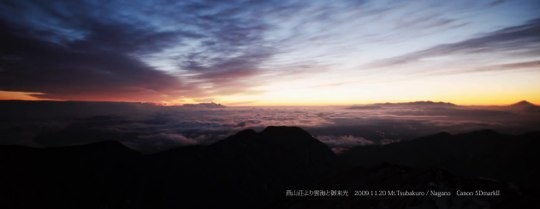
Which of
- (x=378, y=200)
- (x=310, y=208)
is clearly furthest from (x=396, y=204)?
(x=310, y=208)

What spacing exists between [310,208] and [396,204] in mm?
53648

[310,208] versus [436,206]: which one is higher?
[436,206]

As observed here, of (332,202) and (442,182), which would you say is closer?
(442,182)

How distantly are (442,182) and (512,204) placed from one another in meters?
32.6

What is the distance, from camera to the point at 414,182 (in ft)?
535

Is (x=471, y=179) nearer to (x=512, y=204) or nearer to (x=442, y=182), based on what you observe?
(x=442, y=182)

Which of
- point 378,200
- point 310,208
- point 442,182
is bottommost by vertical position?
point 310,208

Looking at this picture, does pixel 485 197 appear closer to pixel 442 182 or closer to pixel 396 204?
pixel 442 182

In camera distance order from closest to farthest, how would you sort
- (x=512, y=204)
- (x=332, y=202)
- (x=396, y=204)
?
(x=512, y=204) < (x=396, y=204) < (x=332, y=202)

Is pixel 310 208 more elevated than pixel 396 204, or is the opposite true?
pixel 396 204

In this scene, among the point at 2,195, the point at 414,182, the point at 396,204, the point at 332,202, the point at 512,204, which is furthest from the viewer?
the point at 2,195

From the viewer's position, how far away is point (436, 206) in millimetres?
140375

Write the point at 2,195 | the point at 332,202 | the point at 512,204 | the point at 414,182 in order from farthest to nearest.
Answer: the point at 2,195
the point at 332,202
the point at 414,182
the point at 512,204

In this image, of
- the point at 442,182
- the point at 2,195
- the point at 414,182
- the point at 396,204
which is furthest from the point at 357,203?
the point at 2,195
